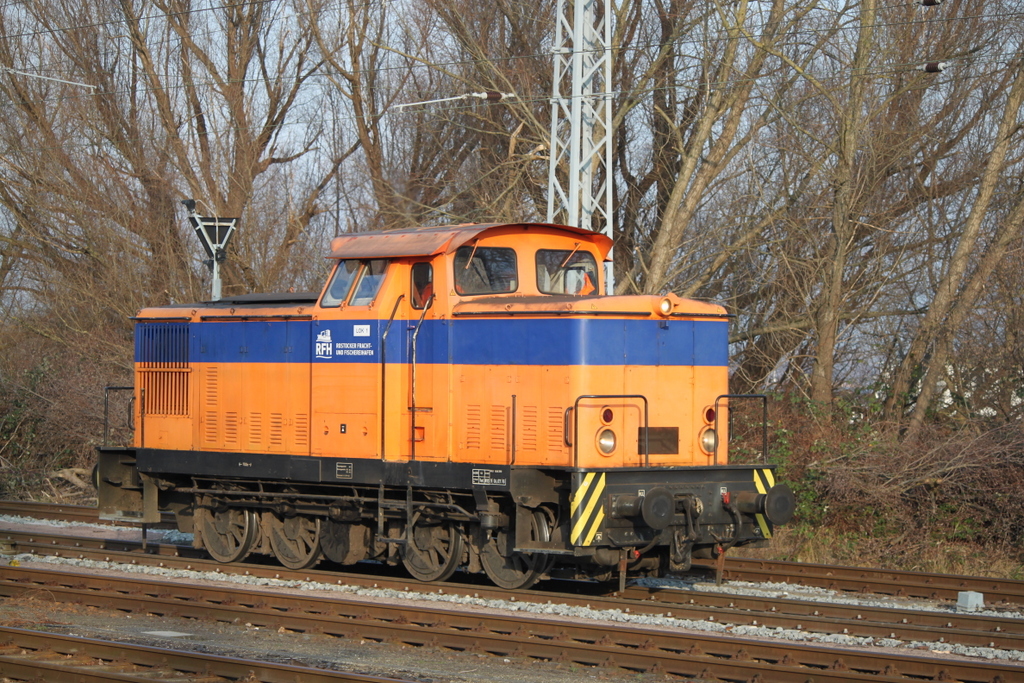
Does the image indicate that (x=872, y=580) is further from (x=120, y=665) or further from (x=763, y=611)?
(x=120, y=665)

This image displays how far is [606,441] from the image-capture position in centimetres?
970

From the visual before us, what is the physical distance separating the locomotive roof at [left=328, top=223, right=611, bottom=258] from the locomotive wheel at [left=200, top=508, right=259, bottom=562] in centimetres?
326

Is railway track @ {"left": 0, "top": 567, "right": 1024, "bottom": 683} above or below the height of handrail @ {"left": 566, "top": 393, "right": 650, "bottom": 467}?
below

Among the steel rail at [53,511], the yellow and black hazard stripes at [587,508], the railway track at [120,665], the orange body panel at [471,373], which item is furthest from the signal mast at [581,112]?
the railway track at [120,665]

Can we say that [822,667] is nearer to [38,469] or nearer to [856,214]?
[856,214]

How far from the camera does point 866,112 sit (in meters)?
16.5

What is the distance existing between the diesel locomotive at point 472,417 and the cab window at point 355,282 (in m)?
0.02

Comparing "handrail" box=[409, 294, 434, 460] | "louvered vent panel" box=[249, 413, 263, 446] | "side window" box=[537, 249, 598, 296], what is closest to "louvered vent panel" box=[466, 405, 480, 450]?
"handrail" box=[409, 294, 434, 460]

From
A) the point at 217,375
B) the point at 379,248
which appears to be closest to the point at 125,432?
the point at 217,375

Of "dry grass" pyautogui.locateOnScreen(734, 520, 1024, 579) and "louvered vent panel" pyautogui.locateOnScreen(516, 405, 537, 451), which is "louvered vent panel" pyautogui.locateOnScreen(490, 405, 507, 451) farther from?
"dry grass" pyautogui.locateOnScreen(734, 520, 1024, 579)

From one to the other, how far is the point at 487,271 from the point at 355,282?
1.33 meters

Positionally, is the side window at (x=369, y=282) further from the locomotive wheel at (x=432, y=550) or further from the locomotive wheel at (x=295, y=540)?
the locomotive wheel at (x=295, y=540)

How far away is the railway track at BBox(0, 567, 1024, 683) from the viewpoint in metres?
7.40

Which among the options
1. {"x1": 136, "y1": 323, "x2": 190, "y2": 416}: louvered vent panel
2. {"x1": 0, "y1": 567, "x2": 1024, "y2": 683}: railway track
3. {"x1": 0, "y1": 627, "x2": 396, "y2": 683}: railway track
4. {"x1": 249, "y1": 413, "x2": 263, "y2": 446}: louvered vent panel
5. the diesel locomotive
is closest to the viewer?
{"x1": 0, "y1": 627, "x2": 396, "y2": 683}: railway track
